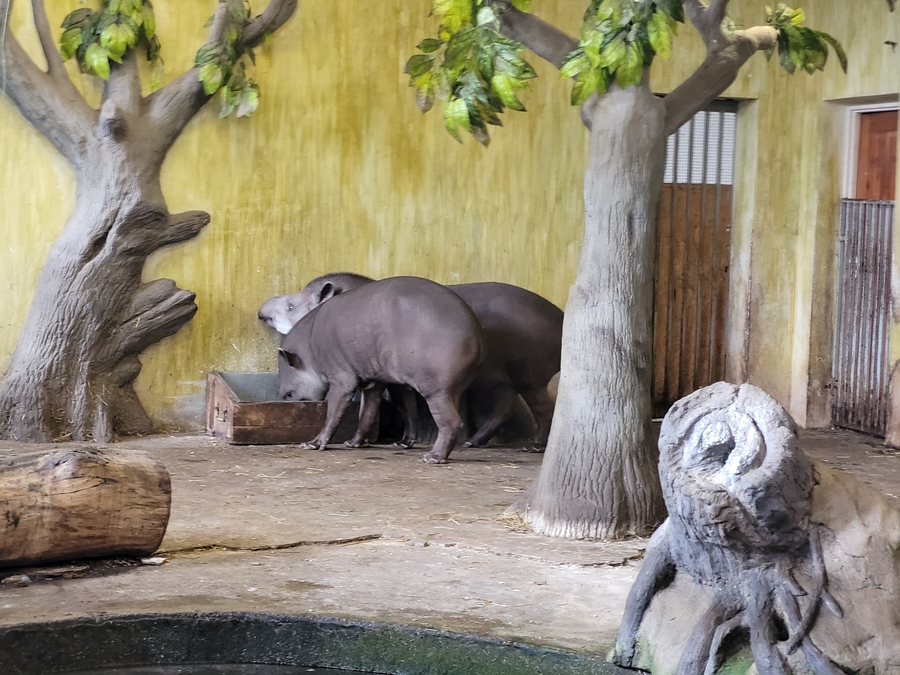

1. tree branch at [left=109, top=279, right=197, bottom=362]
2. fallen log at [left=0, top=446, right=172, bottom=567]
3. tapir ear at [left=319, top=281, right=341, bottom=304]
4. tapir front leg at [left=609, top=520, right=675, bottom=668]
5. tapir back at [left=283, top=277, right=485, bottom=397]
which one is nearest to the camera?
tapir front leg at [left=609, top=520, right=675, bottom=668]

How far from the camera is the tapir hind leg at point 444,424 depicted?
7359 millimetres

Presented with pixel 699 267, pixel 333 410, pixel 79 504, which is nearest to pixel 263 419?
pixel 333 410

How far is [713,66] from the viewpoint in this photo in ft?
19.0

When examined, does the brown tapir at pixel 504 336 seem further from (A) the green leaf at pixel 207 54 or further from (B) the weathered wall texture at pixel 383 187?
(A) the green leaf at pixel 207 54

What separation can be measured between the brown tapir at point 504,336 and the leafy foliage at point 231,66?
131cm

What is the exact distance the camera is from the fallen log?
4453mm

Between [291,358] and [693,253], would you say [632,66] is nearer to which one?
[291,358]

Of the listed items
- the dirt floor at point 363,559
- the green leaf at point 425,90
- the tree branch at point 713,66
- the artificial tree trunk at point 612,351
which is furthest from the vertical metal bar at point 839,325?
the green leaf at point 425,90

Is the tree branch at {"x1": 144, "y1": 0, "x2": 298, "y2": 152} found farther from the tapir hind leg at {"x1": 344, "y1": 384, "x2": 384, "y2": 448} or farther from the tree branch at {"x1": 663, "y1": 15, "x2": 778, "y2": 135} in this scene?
the tree branch at {"x1": 663, "y1": 15, "x2": 778, "y2": 135}

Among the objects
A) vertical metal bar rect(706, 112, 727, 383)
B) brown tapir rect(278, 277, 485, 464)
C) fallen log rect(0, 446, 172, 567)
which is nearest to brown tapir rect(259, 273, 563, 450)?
brown tapir rect(278, 277, 485, 464)

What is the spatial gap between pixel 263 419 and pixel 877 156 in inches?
193

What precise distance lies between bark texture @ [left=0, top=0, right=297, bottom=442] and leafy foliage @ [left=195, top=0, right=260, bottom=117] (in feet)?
0.25

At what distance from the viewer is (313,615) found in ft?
13.7

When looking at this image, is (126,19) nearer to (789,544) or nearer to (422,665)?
(422,665)
